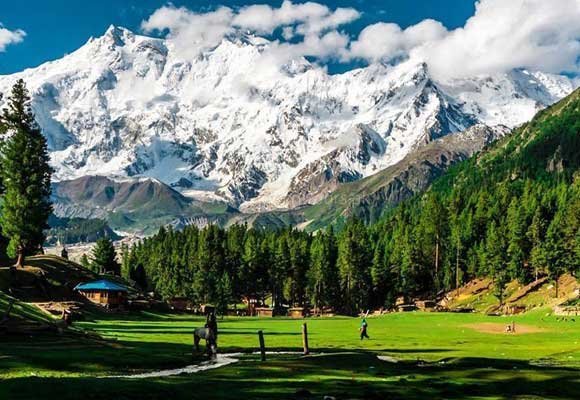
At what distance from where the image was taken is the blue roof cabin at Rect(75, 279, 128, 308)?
123 metres

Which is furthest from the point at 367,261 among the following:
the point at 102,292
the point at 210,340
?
the point at 210,340

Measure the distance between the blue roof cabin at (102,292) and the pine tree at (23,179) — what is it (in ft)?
73.1

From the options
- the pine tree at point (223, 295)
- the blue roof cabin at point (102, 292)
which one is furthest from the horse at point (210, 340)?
the pine tree at point (223, 295)

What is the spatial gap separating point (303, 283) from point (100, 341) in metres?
134

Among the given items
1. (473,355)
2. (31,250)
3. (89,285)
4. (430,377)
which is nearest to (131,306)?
(89,285)

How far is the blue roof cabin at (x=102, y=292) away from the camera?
404ft

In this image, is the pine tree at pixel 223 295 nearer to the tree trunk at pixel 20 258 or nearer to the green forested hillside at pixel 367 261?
the green forested hillside at pixel 367 261

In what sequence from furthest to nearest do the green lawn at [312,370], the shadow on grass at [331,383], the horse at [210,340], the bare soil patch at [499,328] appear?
the bare soil patch at [499,328] < the horse at [210,340] < the green lawn at [312,370] < the shadow on grass at [331,383]

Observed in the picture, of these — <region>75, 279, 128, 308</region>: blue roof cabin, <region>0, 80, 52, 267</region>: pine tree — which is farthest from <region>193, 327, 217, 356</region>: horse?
<region>75, 279, 128, 308</region>: blue roof cabin

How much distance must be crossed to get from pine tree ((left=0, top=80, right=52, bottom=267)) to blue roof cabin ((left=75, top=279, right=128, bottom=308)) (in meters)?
22.3

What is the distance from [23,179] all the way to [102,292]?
31.8 meters

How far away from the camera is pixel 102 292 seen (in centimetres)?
12538

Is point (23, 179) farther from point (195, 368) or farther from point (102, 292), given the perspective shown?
point (195, 368)

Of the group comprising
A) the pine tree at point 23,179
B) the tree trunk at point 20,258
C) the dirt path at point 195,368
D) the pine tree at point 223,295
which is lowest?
the dirt path at point 195,368
